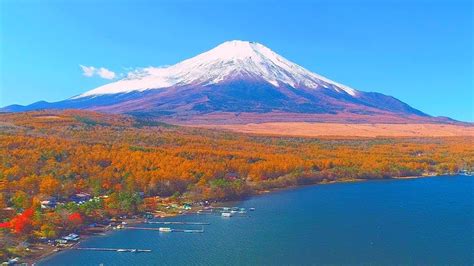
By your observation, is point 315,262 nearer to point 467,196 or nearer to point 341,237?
point 341,237

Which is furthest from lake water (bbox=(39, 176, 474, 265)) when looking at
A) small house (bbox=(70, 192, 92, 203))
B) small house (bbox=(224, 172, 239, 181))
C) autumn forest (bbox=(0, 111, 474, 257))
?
small house (bbox=(70, 192, 92, 203))

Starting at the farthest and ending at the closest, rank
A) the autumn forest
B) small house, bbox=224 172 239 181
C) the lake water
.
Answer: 1. small house, bbox=224 172 239 181
2. the autumn forest
3. the lake water


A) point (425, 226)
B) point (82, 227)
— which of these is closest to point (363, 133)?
point (425, 226)

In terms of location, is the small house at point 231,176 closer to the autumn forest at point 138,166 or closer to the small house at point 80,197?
the autumn forest at point 138,166

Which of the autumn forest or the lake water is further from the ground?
the autumn forest

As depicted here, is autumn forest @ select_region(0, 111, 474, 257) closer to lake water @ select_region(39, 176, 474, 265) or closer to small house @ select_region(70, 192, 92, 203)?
small house @ select_region(70, 192, 92, 203)

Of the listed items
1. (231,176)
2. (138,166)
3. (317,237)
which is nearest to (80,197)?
(138,166)

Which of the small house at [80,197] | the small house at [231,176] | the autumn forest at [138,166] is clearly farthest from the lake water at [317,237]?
the small house at [80,197]

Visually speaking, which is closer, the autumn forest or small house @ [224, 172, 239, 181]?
the autumn forest
